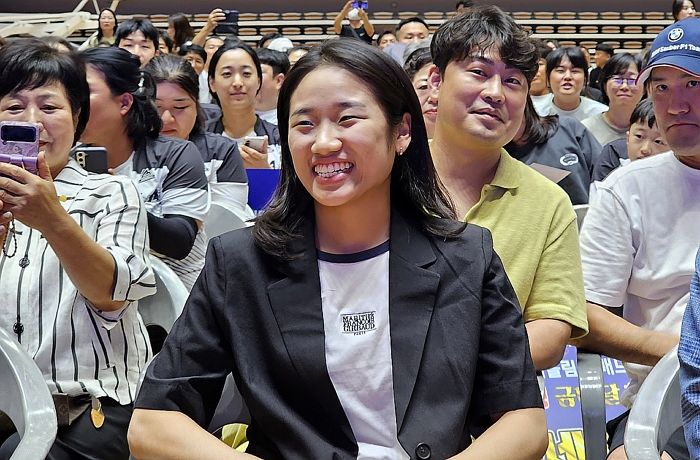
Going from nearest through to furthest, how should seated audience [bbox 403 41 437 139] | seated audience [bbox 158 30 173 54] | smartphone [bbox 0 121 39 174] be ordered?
smartphone [bbox 0 121 39 174]
seated audience [bbox 403 41 437 139]
seated audience [bbox 158 30 173 54]

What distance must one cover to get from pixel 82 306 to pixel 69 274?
105 mm

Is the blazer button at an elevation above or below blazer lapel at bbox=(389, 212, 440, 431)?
below

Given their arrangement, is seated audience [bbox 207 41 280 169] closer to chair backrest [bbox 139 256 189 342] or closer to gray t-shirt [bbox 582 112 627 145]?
gray t-shirt [bbox 582 112 627 145]

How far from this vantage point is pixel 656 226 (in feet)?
6.69

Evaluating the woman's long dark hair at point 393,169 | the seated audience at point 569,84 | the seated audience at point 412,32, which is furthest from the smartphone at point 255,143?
the seated audience at point 412,32

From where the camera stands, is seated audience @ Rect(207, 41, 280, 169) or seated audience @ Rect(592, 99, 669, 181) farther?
seated audience @ Rect(207, 41, 280, 169)

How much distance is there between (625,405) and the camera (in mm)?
2086

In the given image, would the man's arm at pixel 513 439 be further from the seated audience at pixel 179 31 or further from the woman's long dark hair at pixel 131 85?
the seated audience at pixel 179 31

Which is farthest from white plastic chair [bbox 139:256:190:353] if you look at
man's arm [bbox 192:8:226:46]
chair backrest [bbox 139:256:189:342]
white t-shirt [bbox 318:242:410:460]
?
man's arm [bbox 192:8:226:46]

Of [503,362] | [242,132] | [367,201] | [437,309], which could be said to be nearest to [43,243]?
[367,201]

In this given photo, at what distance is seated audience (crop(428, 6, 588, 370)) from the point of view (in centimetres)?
192

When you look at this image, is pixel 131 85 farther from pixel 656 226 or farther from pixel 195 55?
pixel 195 55

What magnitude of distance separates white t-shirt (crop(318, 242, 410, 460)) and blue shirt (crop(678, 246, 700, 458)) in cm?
42

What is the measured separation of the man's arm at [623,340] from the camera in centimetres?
192
